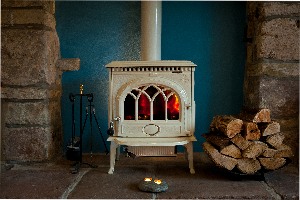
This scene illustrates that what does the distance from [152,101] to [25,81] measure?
93 centimetres

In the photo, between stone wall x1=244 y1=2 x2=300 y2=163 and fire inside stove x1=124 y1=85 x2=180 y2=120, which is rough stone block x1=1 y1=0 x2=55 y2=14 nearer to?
fire inside stove x1=124 y1=85 x2=180 y2=120

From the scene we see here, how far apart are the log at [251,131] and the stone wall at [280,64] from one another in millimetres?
407

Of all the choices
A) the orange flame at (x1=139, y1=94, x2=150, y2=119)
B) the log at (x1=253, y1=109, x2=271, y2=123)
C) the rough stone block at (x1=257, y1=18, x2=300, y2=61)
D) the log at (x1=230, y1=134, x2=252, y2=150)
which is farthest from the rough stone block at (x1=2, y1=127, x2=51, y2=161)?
the rough stone block at (x1=257, y1=18, x2=300, y2=61)

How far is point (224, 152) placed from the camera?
222cm

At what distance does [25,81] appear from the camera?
2.57 m

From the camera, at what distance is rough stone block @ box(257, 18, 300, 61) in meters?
2.54

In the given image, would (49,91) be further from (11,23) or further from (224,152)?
(224,152)

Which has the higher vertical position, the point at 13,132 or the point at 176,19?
the point at 176,19

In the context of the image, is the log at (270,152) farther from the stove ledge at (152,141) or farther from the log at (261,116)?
the stove ledge at (152,141)

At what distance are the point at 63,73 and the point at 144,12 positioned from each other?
0.87 meters

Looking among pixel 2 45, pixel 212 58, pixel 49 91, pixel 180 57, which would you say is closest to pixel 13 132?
pixel 49 91

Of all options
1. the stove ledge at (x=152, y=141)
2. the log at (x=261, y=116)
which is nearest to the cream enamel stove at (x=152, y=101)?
the stove ledge at (x=152, y=141)

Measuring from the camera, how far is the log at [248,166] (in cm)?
219

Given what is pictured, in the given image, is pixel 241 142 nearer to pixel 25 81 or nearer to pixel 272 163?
pixel 272 163
